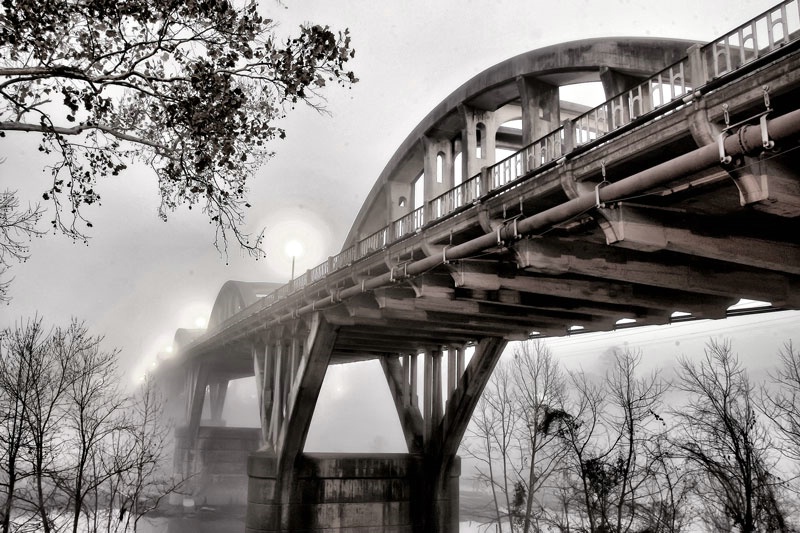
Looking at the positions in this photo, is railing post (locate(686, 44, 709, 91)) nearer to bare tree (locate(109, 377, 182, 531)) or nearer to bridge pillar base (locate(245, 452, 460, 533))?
bare tree (locate(109, 377, 182, 531))

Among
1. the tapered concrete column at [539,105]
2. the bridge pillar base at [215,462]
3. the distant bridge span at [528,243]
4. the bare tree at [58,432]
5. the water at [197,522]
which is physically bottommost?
the water at [197,522]

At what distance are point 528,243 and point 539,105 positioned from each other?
4905 millimetres

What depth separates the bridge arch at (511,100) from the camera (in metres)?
11.4

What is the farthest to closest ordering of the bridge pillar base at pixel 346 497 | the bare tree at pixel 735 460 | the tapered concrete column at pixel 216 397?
1. the tapered concrete column at pixel 216 397
2. the bridge pillar base at pixel 346 497
3. the bare tree at pixel 735 460

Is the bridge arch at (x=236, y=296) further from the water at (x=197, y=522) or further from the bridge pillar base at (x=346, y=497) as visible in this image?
the bridge pillar base at (x=346, y=497)

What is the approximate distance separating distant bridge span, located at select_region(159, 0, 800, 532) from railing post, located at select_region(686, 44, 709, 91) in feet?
0.06

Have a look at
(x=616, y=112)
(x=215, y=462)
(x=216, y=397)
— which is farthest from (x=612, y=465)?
(x=216, y=397)

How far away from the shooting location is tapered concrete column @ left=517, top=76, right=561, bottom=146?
14.1 metres

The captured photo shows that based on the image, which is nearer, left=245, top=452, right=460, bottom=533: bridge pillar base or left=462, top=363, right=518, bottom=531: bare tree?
left=245, top=452, right=460, bottom=533: bridge pillar base

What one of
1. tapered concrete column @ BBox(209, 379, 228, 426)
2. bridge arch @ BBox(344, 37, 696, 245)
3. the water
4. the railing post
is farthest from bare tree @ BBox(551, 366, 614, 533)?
tapered concrete column @ BBox(209, 379, 228, 426)

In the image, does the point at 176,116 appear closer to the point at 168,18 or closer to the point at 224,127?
the point at 224,127

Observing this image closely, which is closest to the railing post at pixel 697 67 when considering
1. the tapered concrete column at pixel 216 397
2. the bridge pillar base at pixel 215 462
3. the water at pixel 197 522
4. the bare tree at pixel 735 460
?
the bare tree at pixel 735 460

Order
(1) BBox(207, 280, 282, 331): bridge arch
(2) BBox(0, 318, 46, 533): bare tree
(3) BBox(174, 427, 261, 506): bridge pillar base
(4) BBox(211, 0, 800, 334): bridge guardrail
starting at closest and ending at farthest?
(4) BBox(211, 0, 800, 334): bridge guardrail < (2) BBox(0, 318, 46, 533): bare tree < (3) BBox(174, 427, 261, 506): bridge pillar base < (1) BBox(207, 280, 282, 331): bridge arch

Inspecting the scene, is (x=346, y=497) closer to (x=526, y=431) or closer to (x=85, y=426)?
(x=85, y=426)
